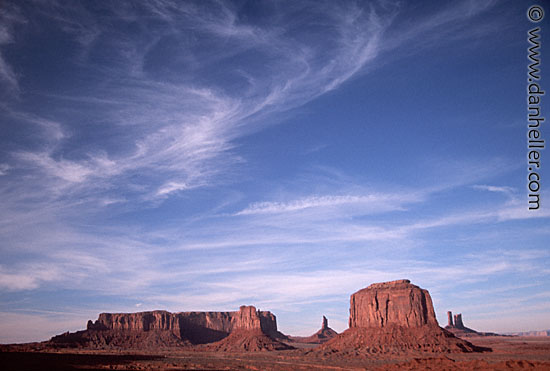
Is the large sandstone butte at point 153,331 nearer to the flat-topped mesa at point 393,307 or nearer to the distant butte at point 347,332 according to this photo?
the distant butte at point 347,332

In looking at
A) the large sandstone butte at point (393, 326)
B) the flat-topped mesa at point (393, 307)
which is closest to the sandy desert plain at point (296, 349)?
the large sandstone butte at point (393, 326)

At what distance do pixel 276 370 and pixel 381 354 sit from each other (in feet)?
122

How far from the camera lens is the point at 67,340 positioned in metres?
163

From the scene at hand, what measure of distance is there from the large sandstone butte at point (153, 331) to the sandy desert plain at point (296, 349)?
1.27ft

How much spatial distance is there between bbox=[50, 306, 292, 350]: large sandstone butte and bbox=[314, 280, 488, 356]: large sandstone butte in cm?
3602

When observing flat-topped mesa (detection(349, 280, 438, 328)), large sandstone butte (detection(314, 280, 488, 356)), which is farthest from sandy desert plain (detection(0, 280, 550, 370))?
flat-topped mesa (detection(349, 280, 438, 328))

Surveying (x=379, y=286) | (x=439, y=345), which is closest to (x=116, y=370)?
(x=439, y=345)

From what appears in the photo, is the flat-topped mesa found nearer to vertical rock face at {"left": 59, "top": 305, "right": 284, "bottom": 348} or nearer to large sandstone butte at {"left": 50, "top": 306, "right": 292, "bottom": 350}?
large sandstone butte at {"left": 50, "top": 306, "right": 292, "bottom": 350}

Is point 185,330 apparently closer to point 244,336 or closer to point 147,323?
point 147,323

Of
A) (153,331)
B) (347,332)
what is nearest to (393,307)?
(347,332)

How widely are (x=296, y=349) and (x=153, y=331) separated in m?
77.4

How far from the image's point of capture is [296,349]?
13362 centimetres

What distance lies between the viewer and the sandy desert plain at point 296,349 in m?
70.9

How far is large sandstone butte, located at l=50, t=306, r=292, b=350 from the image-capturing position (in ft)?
530
